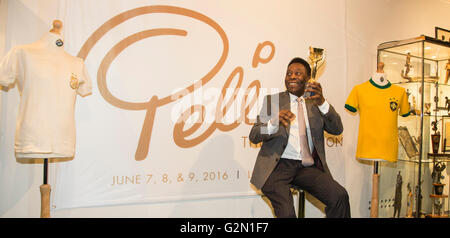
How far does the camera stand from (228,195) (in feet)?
11.3

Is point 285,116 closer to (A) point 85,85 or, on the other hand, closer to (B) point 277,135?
(B) point 277,135

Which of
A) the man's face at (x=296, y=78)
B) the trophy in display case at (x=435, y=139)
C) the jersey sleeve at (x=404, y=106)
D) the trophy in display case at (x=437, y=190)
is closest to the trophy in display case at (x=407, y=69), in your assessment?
the jersey sleeve at (x=404, y=106)

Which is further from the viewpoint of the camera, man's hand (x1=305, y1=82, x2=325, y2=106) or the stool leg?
the stool leg

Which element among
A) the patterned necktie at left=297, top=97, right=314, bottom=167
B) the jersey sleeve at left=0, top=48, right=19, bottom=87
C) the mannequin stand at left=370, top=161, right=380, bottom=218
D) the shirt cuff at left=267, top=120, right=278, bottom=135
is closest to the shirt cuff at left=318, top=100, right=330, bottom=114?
the patterned necktie at left=297, top=97, right=314, bottom=167

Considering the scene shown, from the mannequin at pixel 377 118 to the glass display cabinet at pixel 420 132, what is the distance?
51 centimetres

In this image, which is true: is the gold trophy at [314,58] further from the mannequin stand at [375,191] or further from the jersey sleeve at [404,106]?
the mannequin stand at [375,191]

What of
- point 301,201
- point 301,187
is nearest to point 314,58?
point 301,187

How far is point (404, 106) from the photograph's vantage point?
3.73 m

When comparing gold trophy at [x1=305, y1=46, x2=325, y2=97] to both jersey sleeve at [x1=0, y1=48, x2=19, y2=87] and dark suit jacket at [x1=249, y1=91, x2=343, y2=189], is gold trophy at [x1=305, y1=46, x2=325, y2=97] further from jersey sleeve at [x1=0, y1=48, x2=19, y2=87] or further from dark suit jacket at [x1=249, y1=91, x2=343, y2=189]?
jersey sleeve at [x1=0, y1=48, x2=19, y2=87]

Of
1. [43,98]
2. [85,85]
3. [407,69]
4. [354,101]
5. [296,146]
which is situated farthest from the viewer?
[407,69]

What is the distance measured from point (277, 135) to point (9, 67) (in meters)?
2.09

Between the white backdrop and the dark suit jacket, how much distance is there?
2.15 ft

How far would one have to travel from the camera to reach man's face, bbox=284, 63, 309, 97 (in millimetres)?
2930

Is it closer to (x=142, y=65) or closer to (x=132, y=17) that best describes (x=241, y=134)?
(x=142, y=65)
